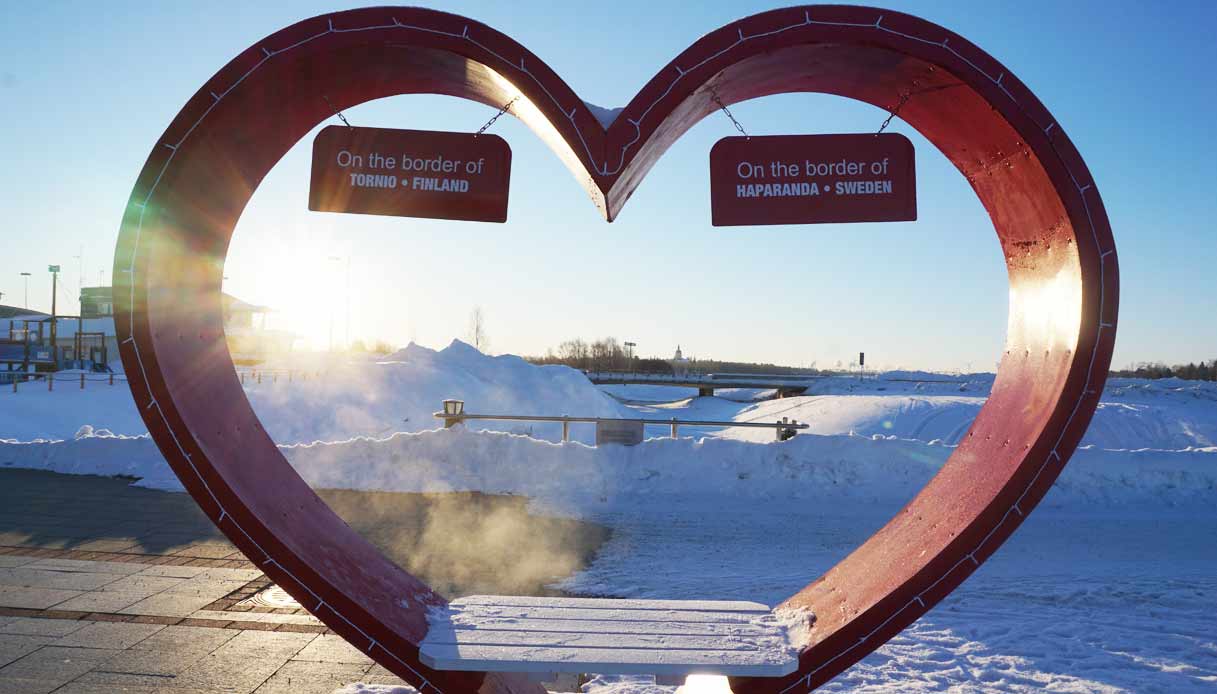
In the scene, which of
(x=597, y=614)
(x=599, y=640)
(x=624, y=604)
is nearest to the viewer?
(x=599, y=640)

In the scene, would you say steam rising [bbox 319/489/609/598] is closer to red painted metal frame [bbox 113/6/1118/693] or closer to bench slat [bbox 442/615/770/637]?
bench slat [bbox 442/615/770/637]

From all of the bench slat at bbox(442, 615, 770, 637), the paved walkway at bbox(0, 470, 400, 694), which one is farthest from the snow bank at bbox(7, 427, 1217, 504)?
the bench slat at bbox(442, 615, 770, 637)

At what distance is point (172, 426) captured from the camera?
3.87 m

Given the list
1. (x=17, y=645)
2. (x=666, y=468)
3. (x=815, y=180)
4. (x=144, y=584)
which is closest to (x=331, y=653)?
(x=17, y=645)

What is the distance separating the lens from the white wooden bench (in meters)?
3.66

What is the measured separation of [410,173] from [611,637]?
9.21ft

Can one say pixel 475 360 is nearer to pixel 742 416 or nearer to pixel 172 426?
pixel 742 416

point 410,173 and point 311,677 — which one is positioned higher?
point 410,173

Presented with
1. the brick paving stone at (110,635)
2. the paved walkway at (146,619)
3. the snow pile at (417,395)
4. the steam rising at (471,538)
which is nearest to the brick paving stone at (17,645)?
the paved walkway at (146,619)

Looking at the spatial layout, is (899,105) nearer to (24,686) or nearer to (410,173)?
(410,173)

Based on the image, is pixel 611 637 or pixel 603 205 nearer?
pixel 611 637

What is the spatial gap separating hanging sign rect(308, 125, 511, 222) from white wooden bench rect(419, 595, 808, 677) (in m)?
2.26

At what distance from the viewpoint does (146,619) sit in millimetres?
6090

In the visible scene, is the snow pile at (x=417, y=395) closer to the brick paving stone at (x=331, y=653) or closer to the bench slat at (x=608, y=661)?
the brick paving stone at (x=331, y=653)
